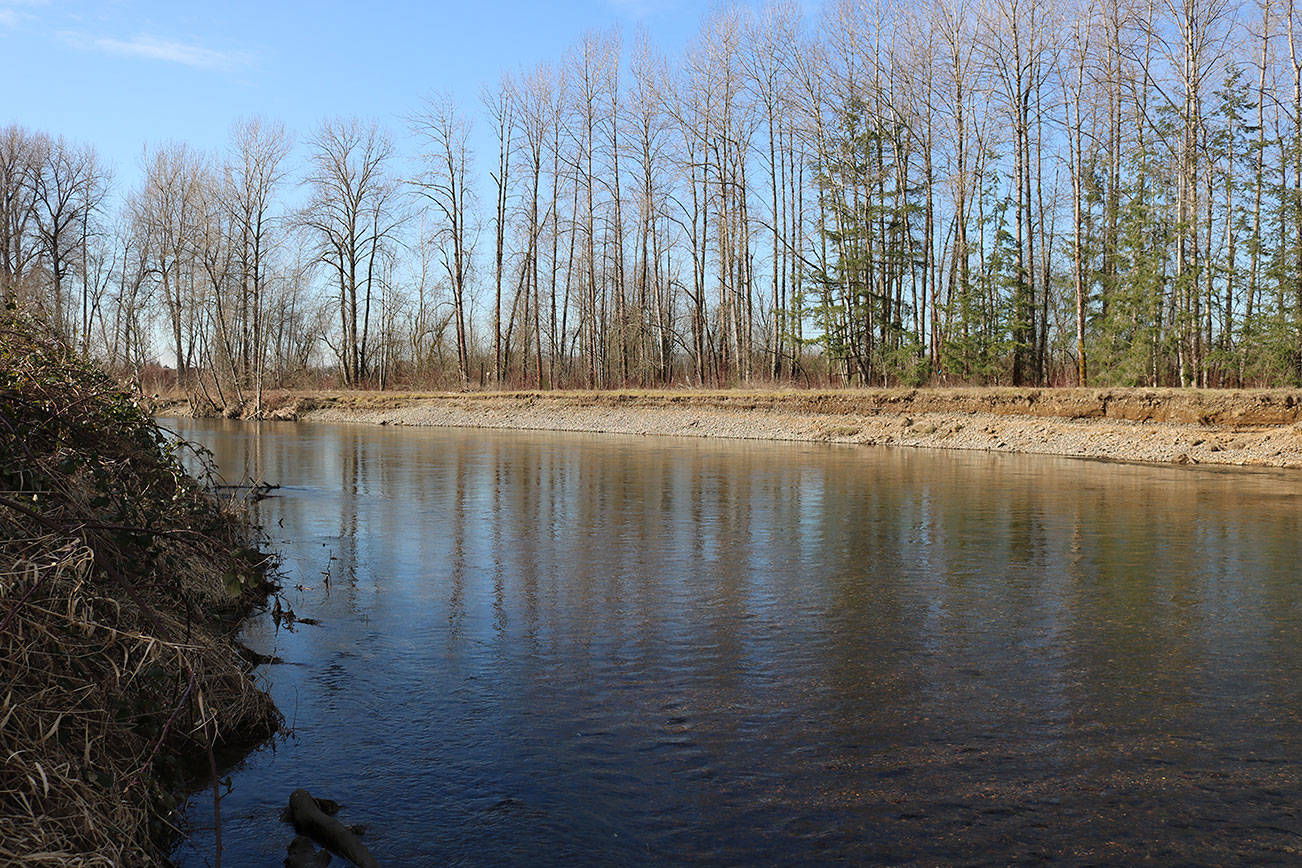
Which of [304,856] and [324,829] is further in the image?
[324,829]

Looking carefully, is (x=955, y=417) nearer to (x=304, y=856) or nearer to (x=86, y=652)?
(x=304, y=856)

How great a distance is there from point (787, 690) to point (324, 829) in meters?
2.79

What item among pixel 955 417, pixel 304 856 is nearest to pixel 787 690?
pixel 304 856

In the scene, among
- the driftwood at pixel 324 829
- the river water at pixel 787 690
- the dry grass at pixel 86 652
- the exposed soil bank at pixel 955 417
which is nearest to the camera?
the dry grass at pixel 86 652

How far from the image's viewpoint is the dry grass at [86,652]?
10.2 feet

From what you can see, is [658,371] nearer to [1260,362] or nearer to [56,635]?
[1260,362]

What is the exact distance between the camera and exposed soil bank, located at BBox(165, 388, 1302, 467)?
21.2 metres

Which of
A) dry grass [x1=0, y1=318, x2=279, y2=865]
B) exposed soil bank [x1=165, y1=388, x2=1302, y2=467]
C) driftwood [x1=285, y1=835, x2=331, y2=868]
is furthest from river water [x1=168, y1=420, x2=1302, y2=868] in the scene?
exposed soil bank [x1=165, y1=388, x2=1302, y2=467]

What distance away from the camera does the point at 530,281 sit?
50562 mm

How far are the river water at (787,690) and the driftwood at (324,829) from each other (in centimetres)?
12

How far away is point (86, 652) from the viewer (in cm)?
373

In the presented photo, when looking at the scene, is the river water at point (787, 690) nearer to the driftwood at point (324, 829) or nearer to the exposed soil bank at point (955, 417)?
the driftwood at point (324, 829)

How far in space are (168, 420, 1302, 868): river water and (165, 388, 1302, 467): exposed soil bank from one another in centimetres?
1088

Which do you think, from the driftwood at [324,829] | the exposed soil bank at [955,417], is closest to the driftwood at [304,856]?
the driftwood at [324,829]
